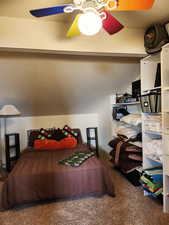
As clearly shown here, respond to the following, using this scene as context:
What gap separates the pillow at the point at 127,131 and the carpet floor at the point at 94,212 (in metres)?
0.97

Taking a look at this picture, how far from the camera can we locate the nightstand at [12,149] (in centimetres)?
320

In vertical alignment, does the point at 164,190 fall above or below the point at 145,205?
above

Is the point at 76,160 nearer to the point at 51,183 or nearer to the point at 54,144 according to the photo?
the point at 51,183

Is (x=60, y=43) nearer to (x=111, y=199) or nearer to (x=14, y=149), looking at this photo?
(x=111, y=199)

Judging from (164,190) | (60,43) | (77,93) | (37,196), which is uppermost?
(60,43)

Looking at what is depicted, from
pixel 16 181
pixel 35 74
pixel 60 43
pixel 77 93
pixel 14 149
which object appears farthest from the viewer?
pixel 14 149

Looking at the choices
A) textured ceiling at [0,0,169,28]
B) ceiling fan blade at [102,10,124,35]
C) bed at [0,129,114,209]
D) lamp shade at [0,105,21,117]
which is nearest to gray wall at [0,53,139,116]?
lamp shade at [0,105,21,117]

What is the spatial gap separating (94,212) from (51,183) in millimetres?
637

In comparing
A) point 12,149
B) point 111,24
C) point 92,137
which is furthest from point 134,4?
point 12,149

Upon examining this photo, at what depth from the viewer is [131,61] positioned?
9.31ft

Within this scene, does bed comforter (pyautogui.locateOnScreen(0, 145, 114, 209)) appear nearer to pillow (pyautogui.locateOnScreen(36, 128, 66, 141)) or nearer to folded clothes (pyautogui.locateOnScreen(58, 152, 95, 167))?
folded clothes (pyautogui.locateOnScreen(58, 152, 95, 167))

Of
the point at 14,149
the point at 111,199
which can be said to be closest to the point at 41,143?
the point at 14,149

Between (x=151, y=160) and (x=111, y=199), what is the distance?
777 millimetres

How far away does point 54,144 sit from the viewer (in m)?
3.36
